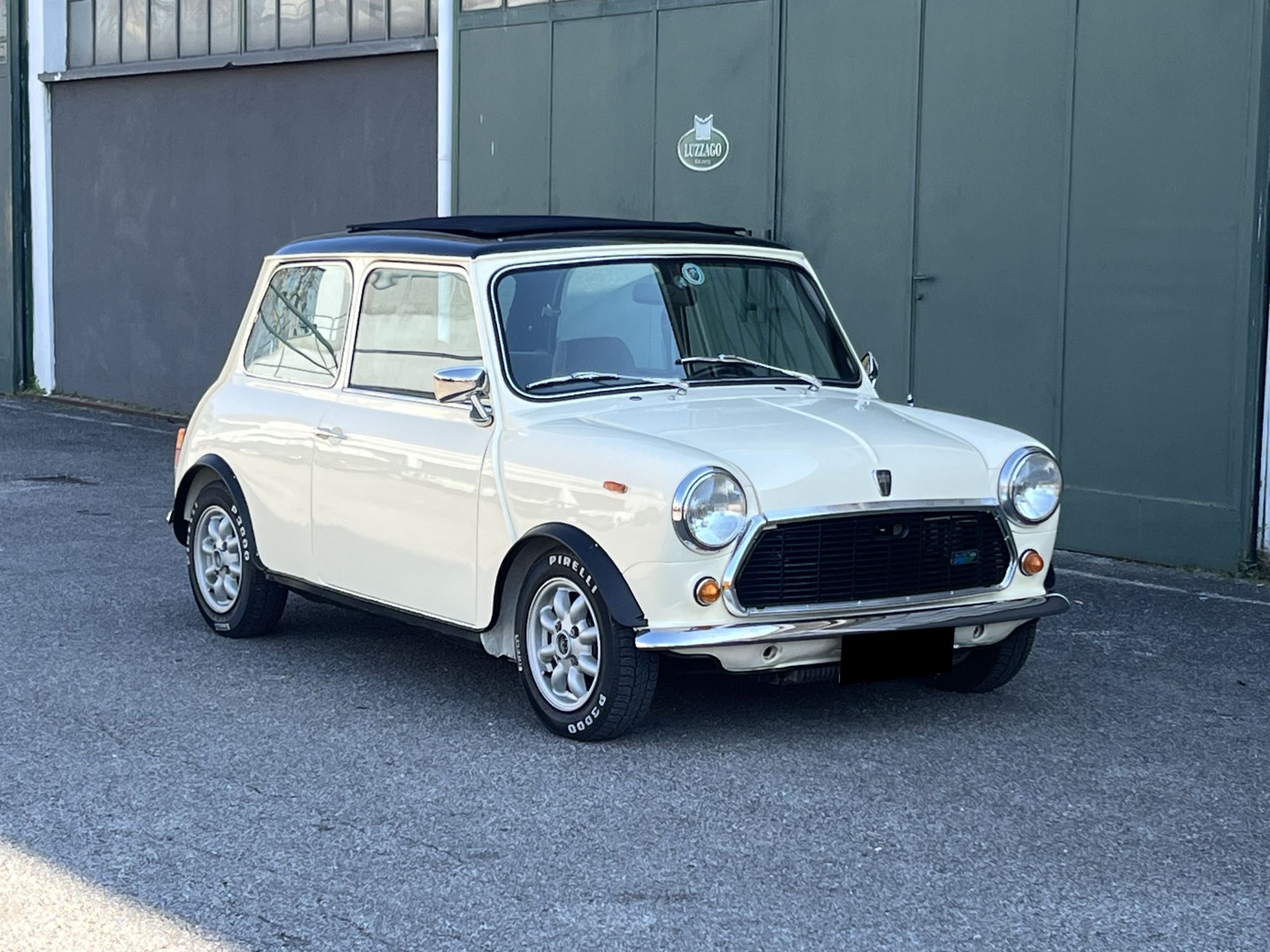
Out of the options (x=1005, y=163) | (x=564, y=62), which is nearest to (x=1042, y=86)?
(x=1005, y=163)

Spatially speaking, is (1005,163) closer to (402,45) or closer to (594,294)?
(594,294)

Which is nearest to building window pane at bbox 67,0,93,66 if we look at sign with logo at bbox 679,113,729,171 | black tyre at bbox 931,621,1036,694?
sign with logo at bbox 679,113,729,171

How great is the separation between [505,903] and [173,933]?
0.75 meters

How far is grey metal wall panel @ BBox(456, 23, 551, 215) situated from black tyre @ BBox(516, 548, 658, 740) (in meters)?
8.37

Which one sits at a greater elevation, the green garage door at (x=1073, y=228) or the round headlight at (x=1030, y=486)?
the green garage door at (x=1073, y=228)

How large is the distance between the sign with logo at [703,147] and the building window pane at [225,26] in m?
6.04

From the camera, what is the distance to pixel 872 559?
5.83 meters

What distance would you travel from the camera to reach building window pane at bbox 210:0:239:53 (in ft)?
56.6

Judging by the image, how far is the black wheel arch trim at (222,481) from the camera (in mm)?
7375

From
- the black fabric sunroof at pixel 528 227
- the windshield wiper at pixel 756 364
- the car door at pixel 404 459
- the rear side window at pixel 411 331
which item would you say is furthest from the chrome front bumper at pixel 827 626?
the black fabric sunroof at pixel 528 227

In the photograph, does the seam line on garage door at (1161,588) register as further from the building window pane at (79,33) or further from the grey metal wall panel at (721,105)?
the building window pane at (79,33)

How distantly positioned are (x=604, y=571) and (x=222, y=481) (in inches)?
95.2

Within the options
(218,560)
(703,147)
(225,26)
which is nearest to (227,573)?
(218,560)

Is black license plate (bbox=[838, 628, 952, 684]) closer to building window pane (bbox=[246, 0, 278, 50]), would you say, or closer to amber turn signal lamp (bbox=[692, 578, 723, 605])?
amber turn signal lamp (bbox=[692, 578, 723, 605])
